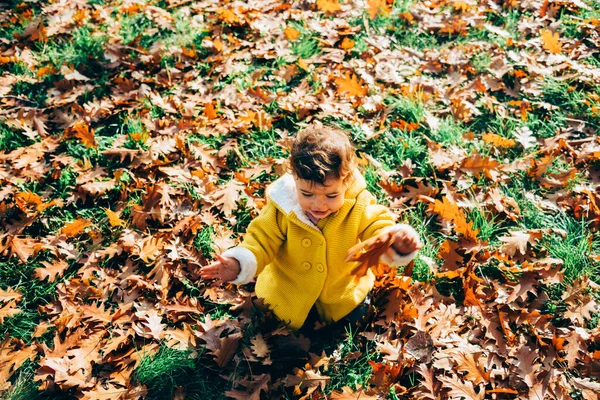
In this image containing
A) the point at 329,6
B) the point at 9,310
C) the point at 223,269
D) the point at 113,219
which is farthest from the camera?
the point at 329,6

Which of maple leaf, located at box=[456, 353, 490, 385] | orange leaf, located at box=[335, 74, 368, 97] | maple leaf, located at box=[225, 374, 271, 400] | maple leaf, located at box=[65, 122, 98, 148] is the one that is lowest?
maple leaf, located at box=[225, 374, 271, 400]

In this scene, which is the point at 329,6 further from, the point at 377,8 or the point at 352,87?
the point at 352,87

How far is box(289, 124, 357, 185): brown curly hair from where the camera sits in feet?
6.13

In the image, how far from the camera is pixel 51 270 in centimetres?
272

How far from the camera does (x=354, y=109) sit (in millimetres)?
3736

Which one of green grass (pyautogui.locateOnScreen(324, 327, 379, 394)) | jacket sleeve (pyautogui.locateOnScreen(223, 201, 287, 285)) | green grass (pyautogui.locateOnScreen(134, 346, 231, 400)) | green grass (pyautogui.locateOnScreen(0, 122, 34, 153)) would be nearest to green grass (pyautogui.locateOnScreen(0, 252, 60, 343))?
green grass (pyautogui.locateOnScreen(134, 346, 231, 400))

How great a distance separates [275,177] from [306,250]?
1236 millimetres

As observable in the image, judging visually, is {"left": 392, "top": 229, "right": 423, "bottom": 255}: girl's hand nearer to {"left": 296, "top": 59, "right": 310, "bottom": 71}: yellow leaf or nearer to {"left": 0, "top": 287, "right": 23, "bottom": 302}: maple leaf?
{"left": 0, "top": 287, "right": 23, "bottom": 302}: maple leaf

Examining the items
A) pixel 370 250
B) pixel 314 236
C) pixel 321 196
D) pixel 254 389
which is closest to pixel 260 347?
pixel 254 389

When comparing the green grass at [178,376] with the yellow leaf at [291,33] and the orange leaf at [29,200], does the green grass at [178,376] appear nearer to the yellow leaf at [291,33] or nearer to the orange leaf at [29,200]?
the orange leaf at [29,200]

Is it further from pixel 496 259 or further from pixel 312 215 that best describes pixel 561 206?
pixel 312 215

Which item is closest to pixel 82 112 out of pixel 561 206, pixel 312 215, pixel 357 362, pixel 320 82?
pixel 320 82

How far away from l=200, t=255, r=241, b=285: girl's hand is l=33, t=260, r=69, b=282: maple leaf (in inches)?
48.3

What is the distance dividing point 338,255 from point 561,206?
1.75 meters
